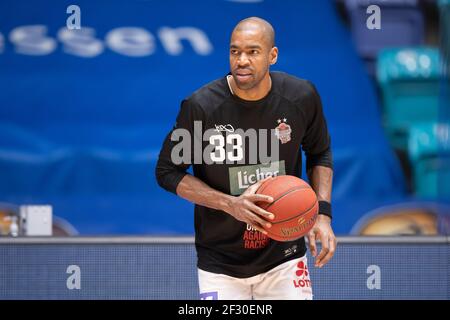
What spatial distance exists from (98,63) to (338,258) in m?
2.40

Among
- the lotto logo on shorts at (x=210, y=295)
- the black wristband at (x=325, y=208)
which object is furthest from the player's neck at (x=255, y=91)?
the lotto logo on shorts at (x=210, y=295)

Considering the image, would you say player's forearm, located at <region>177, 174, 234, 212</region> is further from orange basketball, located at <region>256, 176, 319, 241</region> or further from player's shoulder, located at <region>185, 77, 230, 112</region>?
player's shoulder, located at <region>185, 77, 230, 112</region>

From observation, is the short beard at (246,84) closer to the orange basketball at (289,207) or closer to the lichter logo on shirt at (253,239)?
the orange basketball at (289,207)

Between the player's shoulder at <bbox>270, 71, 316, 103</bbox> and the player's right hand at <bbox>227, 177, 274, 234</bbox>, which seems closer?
the player's right hand at <bbox>227, 177, 274, 234</bbox>

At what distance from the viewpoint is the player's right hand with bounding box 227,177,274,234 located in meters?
3.29

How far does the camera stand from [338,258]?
18.7 ft

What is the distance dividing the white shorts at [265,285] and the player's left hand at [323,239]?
0.15 metres

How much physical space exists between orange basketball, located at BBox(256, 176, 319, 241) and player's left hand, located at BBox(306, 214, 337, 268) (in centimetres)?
11

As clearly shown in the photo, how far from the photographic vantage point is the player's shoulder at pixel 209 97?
3.67 m

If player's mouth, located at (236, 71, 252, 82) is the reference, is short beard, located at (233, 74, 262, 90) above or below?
below

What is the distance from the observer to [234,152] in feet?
12.2

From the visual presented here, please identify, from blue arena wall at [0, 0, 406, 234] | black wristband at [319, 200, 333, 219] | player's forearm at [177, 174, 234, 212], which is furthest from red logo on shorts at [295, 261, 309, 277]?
blue arena wall at [0, 0, 406, 234]

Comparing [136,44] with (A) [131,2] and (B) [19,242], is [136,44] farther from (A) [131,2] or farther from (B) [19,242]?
(B) [19,242]

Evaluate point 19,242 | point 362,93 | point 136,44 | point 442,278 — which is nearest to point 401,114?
point 362,93
